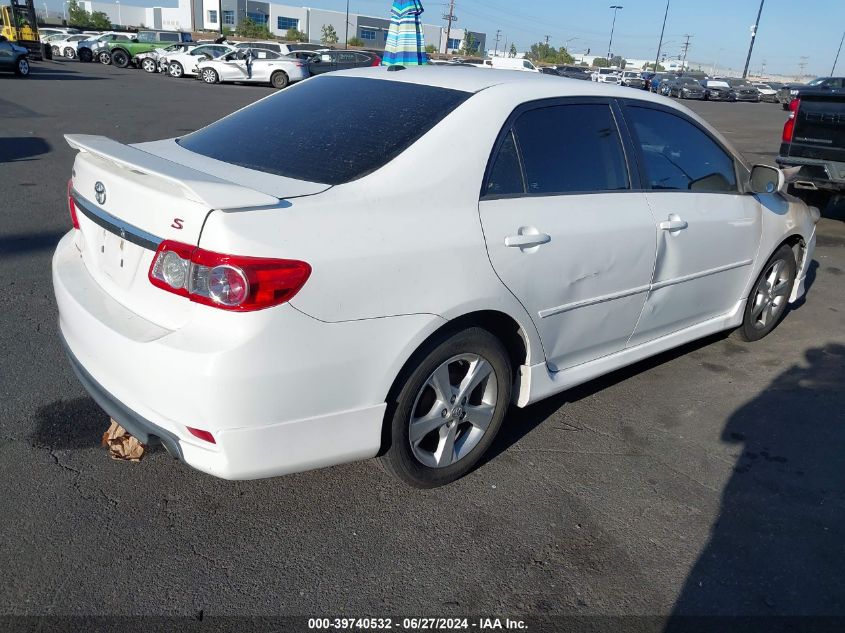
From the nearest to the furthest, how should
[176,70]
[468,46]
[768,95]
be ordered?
[176,70] → [768,95] → [468,46]

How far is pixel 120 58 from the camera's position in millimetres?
36594

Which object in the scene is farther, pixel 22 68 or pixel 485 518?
pixel 22 68

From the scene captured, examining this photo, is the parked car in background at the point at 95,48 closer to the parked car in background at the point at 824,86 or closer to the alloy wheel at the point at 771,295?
the parked car in background at the point at 824,86

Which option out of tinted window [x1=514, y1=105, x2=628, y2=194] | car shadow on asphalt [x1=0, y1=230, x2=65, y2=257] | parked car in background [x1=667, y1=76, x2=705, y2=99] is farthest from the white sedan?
tinted window [x1=514, y1=105, x2=628, y2=194]

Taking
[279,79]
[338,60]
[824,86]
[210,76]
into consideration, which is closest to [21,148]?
[824,86]

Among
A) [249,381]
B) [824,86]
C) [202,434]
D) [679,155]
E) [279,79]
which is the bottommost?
[279,79]

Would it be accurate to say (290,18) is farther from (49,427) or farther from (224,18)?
(49,427)

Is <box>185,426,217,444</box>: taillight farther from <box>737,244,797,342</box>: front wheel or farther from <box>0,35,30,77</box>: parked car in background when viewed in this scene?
<box>0,35,30,77</box>: parked car in background

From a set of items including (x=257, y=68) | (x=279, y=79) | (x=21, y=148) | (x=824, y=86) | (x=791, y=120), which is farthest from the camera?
(x=279, y=79)

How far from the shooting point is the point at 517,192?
302 centimetres

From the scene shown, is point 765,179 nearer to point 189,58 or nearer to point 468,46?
point 189,58

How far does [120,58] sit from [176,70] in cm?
673

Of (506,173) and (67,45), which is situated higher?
(506,173)

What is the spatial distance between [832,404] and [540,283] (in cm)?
239
